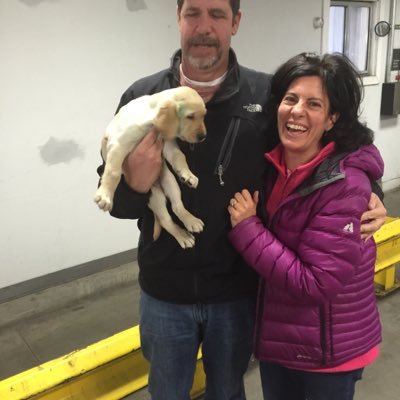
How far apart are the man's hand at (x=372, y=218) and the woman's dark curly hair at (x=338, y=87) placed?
0.17 m

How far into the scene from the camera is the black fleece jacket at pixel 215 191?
1.21 metres

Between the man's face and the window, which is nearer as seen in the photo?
the man's face

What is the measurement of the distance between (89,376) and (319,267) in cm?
111

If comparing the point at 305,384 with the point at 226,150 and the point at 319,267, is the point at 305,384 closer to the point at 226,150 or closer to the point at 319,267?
the point at 319,267

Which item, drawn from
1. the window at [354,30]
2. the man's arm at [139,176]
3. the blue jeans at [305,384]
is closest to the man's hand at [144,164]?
the man's arm at [139,176]

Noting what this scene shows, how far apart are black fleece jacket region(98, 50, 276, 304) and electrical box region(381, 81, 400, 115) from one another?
13.0ft

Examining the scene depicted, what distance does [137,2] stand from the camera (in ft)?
9.30

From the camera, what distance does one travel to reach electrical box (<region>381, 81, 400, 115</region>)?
4.74 meters

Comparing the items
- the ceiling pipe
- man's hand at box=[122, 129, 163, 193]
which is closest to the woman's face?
man's hand at box=[122, 129, 163, 193]

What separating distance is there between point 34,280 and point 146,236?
1.92m

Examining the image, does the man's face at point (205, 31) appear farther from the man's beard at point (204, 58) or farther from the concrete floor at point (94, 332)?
the concrete floor at point (94, 332)

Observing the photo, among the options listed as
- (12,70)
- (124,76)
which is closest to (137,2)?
(124,76)

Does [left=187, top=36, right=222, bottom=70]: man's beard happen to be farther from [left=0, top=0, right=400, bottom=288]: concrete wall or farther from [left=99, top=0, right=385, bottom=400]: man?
[left=0, top=0, right=400, bottom=288]: concrete wall

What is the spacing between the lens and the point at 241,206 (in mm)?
1188
